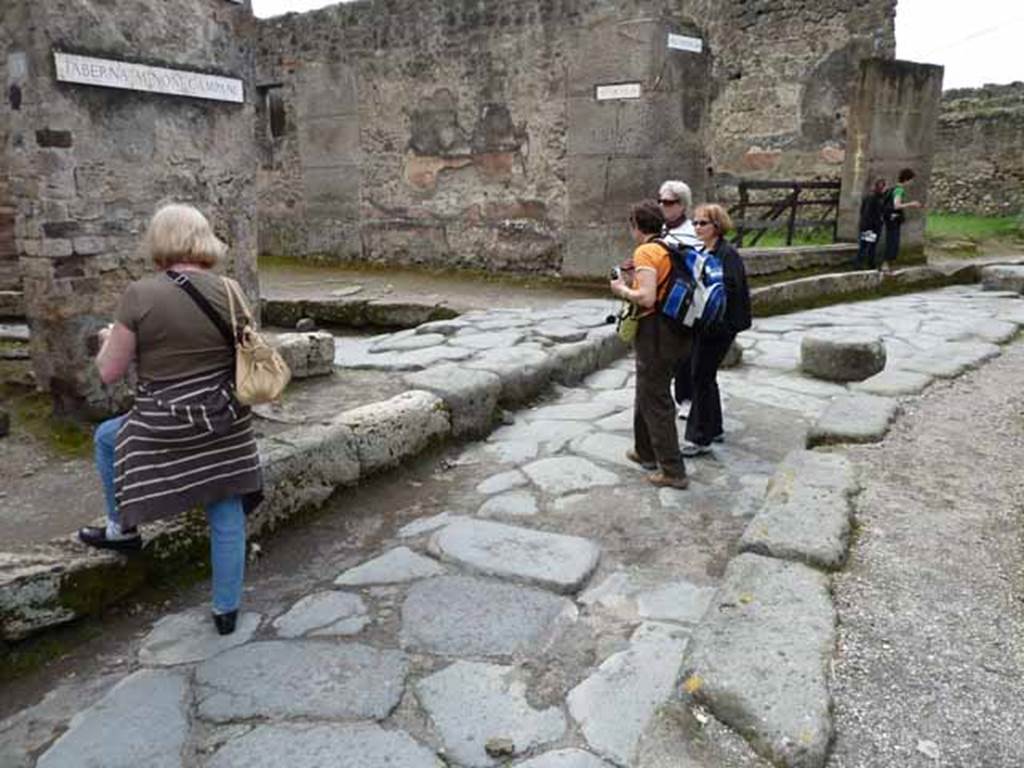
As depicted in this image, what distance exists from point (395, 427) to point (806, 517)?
6.56 feet

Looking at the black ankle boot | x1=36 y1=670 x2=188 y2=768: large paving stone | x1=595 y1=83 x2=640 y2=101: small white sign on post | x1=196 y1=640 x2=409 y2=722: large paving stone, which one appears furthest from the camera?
x1=595 y1=83 x2=640 y2=101: small white sign on post

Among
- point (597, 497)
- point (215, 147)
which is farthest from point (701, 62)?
point (597, 497)

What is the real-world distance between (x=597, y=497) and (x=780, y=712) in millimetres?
1885

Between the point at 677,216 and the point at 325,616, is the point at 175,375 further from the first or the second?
the point at 677,216

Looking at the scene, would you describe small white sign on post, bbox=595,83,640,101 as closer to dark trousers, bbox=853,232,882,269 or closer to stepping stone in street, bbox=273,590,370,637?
dark trousers, bbox=853,232,882,269

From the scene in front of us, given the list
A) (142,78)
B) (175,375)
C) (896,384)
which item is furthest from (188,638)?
(896,384)

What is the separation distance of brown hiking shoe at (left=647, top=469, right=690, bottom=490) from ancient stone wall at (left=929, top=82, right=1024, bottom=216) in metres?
17.8

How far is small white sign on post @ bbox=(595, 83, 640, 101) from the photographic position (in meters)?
7.99

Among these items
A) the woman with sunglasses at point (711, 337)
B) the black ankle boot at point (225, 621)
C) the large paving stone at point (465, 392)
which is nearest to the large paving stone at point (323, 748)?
the black ankle boot at point (225, 621)

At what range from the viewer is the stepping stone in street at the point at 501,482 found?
366 centimetres

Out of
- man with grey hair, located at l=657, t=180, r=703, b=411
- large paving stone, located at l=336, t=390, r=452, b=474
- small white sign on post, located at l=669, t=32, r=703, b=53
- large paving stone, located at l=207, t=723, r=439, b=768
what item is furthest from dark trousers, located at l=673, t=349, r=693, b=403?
small white sign on post, located at l=669, t=32, r=703, b=53

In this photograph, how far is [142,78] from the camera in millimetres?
3875

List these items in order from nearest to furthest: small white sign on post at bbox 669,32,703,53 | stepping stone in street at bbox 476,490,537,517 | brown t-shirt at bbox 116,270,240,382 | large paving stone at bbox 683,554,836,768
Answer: large paving stone at bbox 683,554,836,768 < brown t-shirt at bbox 116,270,240,382 < stepping stone in street at bbox 476,490,537,517 < small white sign on post at bbox 669,32,703,53

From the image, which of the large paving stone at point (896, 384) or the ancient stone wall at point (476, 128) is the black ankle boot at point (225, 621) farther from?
the ancient stone wall at point (476, 128)
